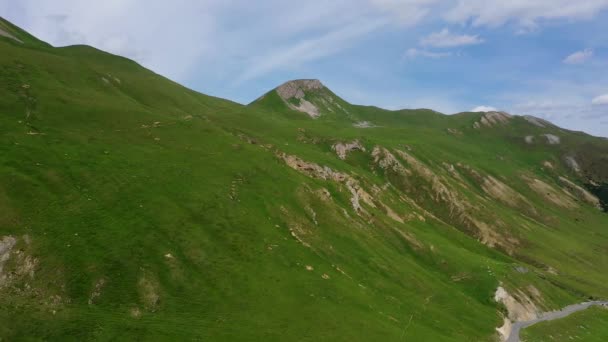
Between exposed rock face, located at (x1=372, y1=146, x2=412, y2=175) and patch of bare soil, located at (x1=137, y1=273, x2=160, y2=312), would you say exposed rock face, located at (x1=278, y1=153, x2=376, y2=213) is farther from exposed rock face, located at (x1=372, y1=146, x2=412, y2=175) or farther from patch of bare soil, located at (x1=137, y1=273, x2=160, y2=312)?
patch of bare soil, located at (x1=137, y1=273, x2=160, y2=312)

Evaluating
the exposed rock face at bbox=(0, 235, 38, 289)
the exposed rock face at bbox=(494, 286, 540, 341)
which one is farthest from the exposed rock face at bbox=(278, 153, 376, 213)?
the exposed rock face at bbox=(0, 235, 38, 289)

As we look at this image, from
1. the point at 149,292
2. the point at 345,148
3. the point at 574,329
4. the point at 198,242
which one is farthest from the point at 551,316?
the point at 149,292

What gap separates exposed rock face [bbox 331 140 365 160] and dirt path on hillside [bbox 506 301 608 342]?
8214cm

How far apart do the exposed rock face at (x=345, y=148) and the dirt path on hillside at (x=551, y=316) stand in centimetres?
8214

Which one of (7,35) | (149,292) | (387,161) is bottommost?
A: (149,292)

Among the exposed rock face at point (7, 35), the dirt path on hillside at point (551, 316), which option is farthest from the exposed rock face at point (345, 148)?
the exposed rock face at point (7, 35)

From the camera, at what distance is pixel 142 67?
17212cm

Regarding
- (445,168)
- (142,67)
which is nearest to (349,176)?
(445,168)

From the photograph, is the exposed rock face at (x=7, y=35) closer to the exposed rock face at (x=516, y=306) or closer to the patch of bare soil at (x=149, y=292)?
the patch of bare soil at (x=149, y=292)

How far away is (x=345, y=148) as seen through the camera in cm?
16175

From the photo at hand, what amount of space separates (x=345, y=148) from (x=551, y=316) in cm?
8687

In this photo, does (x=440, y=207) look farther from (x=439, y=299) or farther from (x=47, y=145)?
(x=47, y=145)

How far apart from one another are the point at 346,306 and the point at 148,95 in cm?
9892

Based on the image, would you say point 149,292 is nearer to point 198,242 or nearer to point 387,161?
point 198,242
